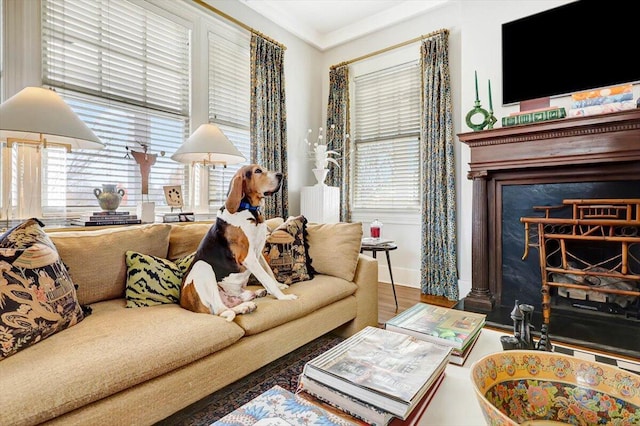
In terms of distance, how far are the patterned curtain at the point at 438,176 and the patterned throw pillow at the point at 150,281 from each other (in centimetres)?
250

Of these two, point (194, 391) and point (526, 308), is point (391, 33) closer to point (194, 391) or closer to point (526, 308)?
point (526, 308)

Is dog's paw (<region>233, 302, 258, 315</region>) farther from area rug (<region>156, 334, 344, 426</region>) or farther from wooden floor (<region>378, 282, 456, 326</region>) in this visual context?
wooden floor (<region>378, 282, 456, 326</region>)

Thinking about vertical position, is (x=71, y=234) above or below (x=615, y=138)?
below

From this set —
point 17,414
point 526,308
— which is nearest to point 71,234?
point 17,414

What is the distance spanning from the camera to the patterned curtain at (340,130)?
13.2 ft

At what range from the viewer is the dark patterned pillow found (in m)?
1.96

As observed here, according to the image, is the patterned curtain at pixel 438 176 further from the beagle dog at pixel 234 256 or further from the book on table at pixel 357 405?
the book on table at pixel 357 405

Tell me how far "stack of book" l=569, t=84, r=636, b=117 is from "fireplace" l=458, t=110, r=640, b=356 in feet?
0.59

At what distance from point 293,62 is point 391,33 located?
1.21 metres

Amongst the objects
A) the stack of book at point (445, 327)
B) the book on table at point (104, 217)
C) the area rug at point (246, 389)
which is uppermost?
the book on table at point (104, 217)

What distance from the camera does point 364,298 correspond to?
2.15 meters

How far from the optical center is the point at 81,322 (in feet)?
4.13

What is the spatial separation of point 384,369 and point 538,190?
7.90 ft

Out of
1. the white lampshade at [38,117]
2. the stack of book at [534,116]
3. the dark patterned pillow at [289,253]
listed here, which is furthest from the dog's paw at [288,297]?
the stack of book at [534,116]
